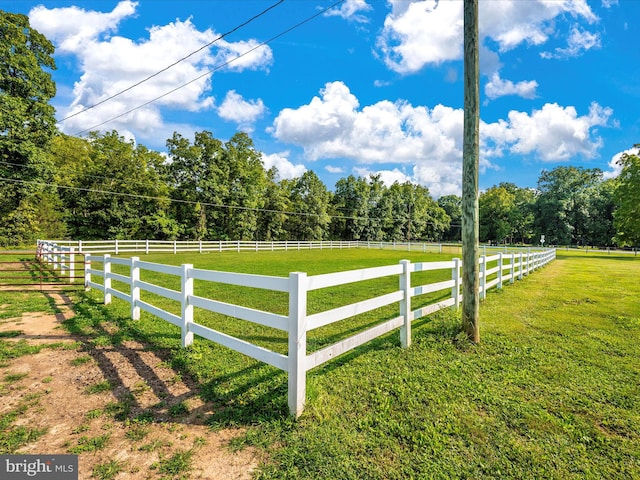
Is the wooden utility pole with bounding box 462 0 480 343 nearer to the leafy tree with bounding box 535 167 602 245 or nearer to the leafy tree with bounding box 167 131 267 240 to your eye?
the leafy tree with bounding box 167 131 267 240

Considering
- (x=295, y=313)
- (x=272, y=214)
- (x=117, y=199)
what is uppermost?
(x=117, y=199)

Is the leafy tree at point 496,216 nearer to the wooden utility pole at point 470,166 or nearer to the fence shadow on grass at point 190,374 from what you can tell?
the wooden utility pole at point 470,166

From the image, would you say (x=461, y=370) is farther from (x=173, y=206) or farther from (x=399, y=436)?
(x=173, y=206)

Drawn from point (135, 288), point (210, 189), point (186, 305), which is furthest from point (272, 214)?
point (186, 305)

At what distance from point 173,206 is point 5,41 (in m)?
18.7

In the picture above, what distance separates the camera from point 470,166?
4840 millimetres

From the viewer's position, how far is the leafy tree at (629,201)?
33.5 meters

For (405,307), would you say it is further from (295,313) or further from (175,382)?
(175,382)

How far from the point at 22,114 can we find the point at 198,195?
1641 centimetres

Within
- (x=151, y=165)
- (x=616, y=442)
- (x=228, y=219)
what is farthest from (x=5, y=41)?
(x=616, y=442)

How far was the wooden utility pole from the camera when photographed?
4762 mm

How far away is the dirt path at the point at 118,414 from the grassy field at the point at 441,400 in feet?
0.75

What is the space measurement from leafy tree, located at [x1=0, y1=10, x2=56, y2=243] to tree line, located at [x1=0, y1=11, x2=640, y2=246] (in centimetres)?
7

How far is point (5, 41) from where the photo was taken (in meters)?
22.3
